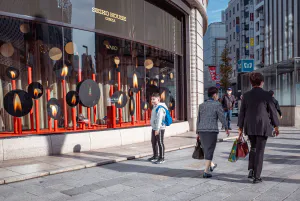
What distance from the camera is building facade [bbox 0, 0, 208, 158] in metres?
8.38

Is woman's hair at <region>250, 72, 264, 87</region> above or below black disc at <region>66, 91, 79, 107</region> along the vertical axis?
above

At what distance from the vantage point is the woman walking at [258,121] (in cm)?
507

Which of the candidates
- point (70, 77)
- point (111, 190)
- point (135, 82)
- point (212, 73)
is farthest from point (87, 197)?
point (212, 73)

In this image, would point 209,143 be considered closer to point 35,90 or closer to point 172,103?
point 35,90

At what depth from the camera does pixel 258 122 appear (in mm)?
5074

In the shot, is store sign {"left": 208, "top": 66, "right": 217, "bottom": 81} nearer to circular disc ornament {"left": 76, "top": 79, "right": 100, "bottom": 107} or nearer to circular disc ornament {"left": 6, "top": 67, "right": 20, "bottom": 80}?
circular disc ornament {"left": 76, "top": 79, "right": 100, "bottom": 107}

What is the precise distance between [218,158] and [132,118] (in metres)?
4.75

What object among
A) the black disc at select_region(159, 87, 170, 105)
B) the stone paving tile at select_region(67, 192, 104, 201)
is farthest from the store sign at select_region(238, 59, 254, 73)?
the stone paving tile at select_region(67, 192, 104, 201)

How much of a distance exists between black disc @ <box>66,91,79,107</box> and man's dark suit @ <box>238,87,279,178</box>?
589 cm

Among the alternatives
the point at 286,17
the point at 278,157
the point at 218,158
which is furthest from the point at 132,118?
the point at 286,17

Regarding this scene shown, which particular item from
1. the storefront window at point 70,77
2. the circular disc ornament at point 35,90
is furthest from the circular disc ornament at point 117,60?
the circular disc ornament at point 35,90

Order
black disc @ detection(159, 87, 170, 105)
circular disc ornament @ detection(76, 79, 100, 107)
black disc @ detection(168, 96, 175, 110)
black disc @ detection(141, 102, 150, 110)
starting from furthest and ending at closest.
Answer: black disc @ detection(168, 96, 175, 110) → black disc @ detection(159, 87, 170, 105) → black disc @ detection(141, 102, 150, 110) → circular disc ornament @ detection(76, 79, 100, 107)

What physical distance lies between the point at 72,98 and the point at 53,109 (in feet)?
2.23

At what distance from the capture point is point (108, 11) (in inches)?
395
